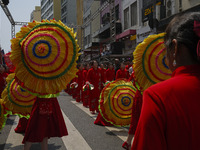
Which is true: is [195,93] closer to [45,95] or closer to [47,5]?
[45,95]

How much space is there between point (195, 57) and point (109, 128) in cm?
532

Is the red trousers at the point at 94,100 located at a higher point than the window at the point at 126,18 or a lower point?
lower

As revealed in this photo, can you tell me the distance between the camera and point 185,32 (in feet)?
3.96

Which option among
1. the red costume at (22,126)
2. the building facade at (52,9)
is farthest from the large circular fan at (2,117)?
the building facade at (52,9)

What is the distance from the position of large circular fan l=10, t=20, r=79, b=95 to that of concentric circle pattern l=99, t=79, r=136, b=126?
84.3 inches

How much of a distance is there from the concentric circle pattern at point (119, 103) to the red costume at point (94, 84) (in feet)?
9.11

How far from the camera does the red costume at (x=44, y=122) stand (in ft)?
11.9

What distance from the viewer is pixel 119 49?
22797 millimetres

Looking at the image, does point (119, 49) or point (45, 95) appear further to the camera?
point (119, 49)

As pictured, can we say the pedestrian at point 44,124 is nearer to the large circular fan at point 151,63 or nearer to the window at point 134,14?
the large circular fan at point 151,63

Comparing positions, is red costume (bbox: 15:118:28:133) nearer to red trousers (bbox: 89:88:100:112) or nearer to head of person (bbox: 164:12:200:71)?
red trousers (bbox: 89:88:100:112)

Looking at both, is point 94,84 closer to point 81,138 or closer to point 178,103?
point 81,138

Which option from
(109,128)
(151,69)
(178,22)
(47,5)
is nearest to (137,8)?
(109,128)

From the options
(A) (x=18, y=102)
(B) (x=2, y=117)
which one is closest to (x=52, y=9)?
(A) (x=18, y=102)
